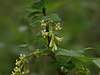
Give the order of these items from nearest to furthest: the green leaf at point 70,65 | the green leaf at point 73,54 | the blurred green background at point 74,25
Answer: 1. the green leaf at point 73,54
2. the green leaf at point 70,65
3. the blurred green background at point 74,25

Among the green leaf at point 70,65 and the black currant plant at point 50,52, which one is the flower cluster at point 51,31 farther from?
the green leaf at point 70,65

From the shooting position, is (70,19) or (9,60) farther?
(70,19)

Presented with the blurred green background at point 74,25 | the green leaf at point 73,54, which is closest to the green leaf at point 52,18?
the green leaf at point 73,54

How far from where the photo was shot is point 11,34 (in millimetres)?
5109

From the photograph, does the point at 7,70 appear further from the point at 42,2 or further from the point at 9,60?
the point at 42,2

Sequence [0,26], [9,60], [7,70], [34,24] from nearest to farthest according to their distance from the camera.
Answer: [34,24] → [7,70] → [9,60] → [0,26]

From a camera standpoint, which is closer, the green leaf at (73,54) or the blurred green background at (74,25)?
the green leaf at (73,54)

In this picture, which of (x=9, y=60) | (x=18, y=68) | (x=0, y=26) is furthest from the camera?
(x=0, y=26)

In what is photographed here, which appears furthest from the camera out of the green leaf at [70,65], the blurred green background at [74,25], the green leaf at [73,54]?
the blurred green background at [74,25]

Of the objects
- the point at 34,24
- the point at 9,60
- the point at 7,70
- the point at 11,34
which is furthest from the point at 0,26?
the point at 34,24

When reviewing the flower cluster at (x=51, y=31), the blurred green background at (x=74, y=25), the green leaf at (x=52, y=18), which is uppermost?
the green leaf at (x=52, y=18)

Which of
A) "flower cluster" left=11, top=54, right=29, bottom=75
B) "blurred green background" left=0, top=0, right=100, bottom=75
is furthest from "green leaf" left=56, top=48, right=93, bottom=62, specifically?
"blurred green background" left=0, top=0, right=100, bottom=75

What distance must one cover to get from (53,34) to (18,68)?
219 mm

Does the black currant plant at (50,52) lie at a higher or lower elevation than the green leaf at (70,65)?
higher
